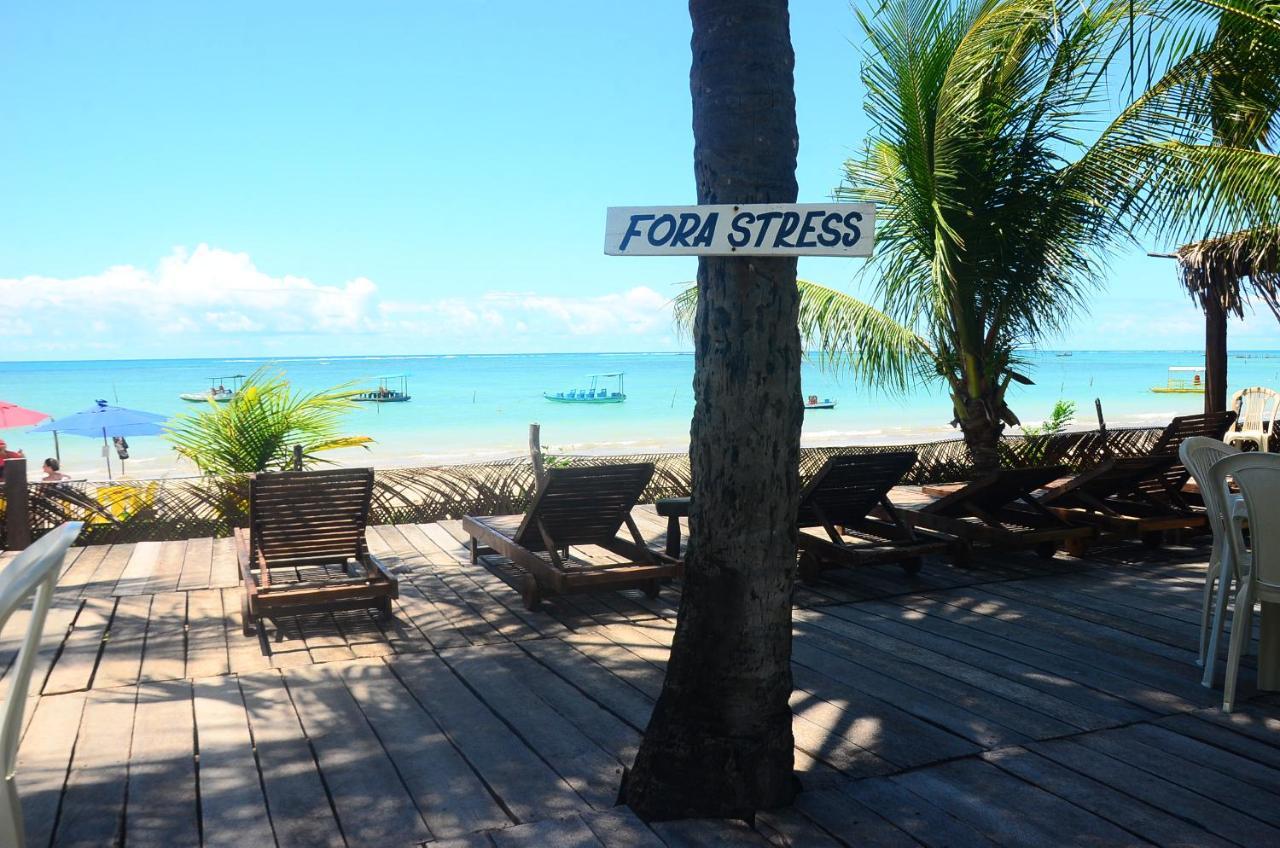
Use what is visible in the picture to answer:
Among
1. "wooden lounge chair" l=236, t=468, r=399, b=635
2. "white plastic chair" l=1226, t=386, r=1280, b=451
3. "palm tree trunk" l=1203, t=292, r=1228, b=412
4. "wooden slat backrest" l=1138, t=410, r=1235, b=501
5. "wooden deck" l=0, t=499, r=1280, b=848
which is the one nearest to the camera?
"wooden deck" l=0, t=499, r=1280, b=848

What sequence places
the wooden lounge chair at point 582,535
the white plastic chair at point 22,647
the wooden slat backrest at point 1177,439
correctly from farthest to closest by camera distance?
the wooden slat backrest at point 1177,439 → the wooden lounge chair at point 582,535 → the white plastic chair at point 22,647

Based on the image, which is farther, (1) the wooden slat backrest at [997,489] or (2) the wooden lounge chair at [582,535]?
(1) the wooden slat backrest at [997,489]

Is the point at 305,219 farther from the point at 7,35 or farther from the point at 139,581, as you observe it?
the point at 139,581

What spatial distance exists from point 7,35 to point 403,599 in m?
102

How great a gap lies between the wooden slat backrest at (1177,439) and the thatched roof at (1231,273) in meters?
2.07

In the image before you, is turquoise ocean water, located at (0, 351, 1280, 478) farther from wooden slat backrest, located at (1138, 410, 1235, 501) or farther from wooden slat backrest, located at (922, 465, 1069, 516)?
wooden slat backrest, located at (922, 465, 1069, 516)

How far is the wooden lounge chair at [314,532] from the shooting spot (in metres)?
5.32

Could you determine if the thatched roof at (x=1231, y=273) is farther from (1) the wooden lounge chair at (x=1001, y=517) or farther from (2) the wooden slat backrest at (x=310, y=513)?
(2) the wooden slat backrest at (x=310, y=513)

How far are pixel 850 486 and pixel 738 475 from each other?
3.80 meters

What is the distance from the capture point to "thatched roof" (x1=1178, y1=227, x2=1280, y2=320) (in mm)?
9458

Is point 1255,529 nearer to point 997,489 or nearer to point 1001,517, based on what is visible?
point 997,489

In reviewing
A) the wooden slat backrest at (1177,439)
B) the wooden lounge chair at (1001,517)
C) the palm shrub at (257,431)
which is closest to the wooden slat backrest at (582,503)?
the wooden lounge chair at (1001,517)

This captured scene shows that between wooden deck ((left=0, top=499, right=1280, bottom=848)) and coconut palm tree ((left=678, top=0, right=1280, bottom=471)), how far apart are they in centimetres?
325

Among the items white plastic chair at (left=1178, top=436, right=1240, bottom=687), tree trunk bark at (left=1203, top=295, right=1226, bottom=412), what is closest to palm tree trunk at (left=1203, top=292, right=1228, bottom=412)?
tree trunk bark at (left=1203, top=295, right=1226, bottom=412)
